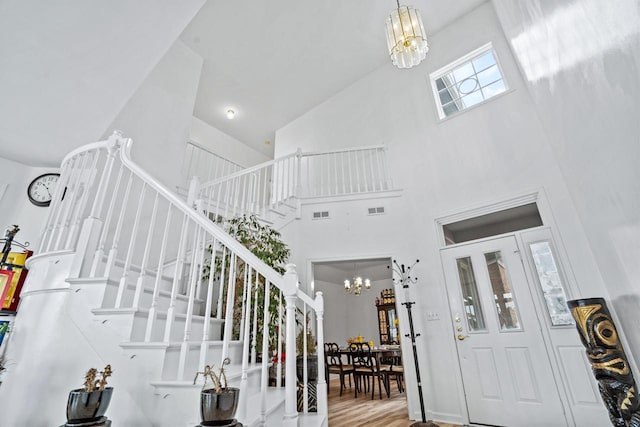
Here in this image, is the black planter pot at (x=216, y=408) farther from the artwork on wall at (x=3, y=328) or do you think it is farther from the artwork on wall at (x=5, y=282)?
the artwork on wall at (x=5, y=282)

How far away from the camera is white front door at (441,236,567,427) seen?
3203 millimetres

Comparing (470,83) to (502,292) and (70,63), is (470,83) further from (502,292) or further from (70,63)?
(70,63)

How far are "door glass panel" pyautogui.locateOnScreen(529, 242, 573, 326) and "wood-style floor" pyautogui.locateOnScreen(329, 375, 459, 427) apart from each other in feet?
5.80

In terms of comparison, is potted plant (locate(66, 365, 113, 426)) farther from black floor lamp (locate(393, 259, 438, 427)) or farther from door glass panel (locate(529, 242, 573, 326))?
door glass panel (locate(529, 242, 573, 326))

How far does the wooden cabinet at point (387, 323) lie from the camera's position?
868cm

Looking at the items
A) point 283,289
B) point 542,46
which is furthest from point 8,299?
point 542,46

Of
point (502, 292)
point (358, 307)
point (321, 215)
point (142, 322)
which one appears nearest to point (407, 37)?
point (321, 215)

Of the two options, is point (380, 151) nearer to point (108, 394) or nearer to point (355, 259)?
point (355, 259)

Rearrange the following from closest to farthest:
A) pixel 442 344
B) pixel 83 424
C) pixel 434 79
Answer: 1. pixel 83 424
2. pixel 442 344
3. pixel 434 79

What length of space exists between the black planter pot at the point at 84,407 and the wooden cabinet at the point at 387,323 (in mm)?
8241

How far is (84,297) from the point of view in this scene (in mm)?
2053

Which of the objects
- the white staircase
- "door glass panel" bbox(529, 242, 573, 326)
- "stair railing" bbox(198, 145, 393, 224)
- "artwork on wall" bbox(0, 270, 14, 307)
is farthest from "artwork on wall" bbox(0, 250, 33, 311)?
"door glass panel" bbox(529, 242, 573, 326)

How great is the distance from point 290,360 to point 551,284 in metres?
3.33

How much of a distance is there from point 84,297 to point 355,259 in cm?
330
